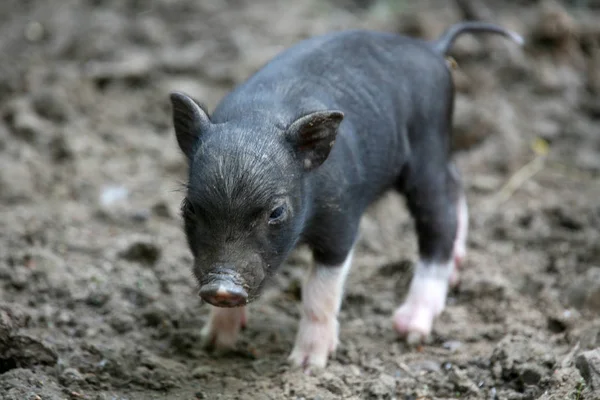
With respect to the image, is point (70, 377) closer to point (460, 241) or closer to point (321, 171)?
point (321, 171)

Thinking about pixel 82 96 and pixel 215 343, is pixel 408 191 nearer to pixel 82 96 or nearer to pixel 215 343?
pixel 215 343

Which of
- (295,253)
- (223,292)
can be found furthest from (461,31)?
(223,292)

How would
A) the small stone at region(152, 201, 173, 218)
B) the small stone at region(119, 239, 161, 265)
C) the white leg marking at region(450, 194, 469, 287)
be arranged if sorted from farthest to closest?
the small stone at region(152, 201, 173, 218)
the white leg marking at region(450, 194, 469, 287)
the small stone at region(119, 239, 161, 265)

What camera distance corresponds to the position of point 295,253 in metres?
6.44

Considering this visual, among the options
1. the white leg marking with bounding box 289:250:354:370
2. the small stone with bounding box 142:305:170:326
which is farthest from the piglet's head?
the small stone with bounding box 142:305:170:326

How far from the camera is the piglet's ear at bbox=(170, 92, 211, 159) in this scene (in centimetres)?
456

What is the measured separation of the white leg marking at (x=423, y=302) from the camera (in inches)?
212

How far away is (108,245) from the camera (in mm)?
6133

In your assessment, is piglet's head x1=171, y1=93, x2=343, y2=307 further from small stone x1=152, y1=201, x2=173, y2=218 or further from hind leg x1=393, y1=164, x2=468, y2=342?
small stone x1=152, y1=201, x2=173, y2=218

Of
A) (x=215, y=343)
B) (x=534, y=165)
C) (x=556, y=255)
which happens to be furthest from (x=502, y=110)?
(x=215, y=343)

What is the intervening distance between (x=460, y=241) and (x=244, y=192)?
2510 mm

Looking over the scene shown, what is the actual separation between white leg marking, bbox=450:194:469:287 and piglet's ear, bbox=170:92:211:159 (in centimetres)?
212

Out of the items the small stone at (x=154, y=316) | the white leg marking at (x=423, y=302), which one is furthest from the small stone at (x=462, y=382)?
the small stone at (x=154, y=316)

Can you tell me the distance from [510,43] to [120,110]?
392cm
